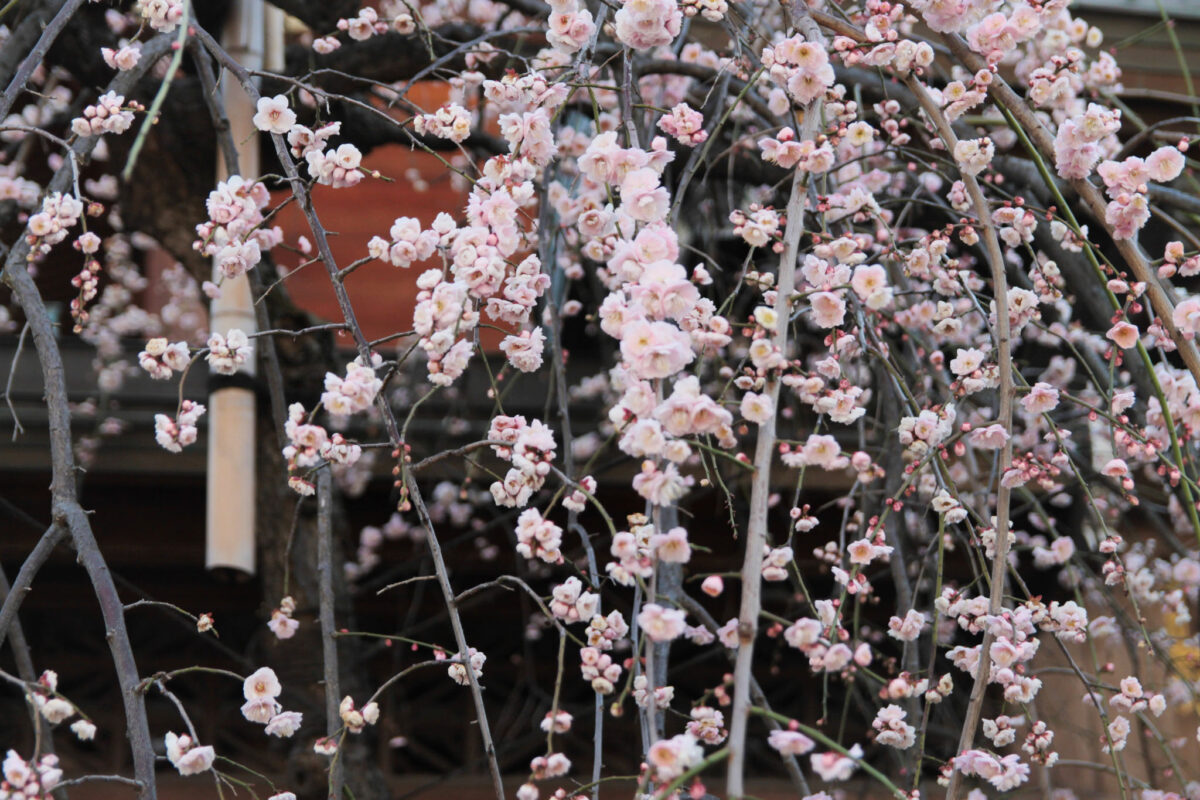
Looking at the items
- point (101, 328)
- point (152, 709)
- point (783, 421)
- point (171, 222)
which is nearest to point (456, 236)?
point (171, 222)

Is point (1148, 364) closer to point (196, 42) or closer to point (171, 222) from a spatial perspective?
point (196, 42)

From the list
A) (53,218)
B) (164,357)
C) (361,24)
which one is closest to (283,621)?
(164,357)

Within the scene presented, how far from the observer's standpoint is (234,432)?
271cm

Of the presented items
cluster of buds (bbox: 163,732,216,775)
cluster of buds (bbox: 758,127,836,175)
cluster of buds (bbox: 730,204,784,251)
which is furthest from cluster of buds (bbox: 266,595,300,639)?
cluster of buds (bbox: 758,127,836,175)

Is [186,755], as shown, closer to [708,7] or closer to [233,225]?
[233,225]

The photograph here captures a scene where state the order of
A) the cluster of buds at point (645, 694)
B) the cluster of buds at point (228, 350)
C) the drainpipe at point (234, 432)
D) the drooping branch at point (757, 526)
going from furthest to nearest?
the drainpipe at point (234, 432) → the cluster of buds at point (228, 350) → the cluster of buds at point (645, 694) → the drooping branch at point (757, 526)

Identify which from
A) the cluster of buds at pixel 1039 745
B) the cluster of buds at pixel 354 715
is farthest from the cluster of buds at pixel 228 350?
the cluster of buds at pixel 1039 745

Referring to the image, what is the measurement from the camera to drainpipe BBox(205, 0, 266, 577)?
102 inches

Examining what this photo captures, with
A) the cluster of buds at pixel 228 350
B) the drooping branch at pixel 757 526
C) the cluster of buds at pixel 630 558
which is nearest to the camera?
the drooping branch at pixel 757 526

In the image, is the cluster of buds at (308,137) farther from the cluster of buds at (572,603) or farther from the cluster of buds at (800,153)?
the cluster of buds at (572,603)

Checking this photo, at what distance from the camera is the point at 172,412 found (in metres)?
4.23

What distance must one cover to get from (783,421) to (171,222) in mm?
2107

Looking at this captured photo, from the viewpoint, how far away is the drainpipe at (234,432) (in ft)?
8.46

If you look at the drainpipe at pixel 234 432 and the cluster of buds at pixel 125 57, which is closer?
the cluster of buds at pixel 125 57
